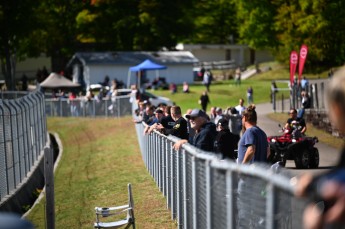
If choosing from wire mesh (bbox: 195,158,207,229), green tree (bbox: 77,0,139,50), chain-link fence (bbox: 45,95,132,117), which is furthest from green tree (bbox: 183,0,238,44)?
wire mesh (bbox: 195,158,207,229)

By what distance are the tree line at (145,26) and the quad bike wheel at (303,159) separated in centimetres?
4455

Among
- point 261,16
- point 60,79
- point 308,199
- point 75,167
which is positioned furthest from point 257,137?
point 261,16

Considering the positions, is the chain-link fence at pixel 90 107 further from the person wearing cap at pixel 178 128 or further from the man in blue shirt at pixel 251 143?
the man in blue shirt at pixel 251 143

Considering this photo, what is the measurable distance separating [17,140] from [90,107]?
30.5 metres

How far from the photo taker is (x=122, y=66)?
7438cm

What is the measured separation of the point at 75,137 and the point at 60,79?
23381 mm

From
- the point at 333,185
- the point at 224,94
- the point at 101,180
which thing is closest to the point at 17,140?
the point at 101,180

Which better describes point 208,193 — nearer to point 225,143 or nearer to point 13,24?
point 225,143

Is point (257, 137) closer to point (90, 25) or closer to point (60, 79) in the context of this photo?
point (60, 79)

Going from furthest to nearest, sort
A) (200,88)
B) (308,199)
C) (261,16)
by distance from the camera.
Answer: (261,16) < (200,88) < (308,199)

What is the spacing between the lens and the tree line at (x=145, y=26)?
221 feet

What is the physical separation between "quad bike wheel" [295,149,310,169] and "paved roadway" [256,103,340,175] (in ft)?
0.76

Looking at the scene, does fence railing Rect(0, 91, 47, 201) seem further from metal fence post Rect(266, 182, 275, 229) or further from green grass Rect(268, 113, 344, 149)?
metal fence post Rect(266, 182, 275, 229)

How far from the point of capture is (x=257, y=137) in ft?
36.9
